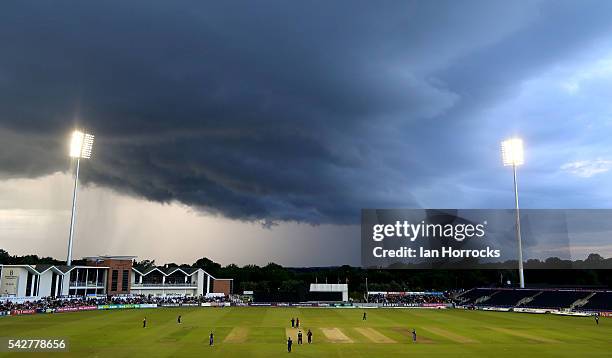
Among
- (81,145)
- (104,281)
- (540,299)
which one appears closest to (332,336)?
(540,299)

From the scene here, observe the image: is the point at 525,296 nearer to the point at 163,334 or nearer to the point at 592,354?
the point at 592,354

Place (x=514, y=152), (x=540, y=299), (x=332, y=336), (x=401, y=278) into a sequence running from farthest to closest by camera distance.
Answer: (x=401, y=278), (x=514, y=152), (x=540, y=299), (x=332, y=336)

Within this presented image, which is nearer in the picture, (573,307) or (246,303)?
(573,307)

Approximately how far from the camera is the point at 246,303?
114 metres

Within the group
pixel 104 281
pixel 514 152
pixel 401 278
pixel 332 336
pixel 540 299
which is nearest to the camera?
pixel 332 336

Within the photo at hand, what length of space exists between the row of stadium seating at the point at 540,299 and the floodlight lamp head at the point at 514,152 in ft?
88.8

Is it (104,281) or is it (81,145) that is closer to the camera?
(81,145)

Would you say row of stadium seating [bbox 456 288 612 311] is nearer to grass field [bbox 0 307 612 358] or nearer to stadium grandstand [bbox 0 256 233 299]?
grass field [bbox 0 307 612 358]

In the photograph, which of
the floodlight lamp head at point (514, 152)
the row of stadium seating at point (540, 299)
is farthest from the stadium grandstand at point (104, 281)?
the floodlight lamp head at point (514, 152)

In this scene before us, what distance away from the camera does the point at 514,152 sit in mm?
101312

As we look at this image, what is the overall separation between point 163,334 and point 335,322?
26.6 meters

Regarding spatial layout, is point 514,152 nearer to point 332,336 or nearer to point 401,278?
point 332,336

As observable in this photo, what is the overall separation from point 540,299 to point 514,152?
30138 mm

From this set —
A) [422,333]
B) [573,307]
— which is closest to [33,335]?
[422,333]
